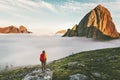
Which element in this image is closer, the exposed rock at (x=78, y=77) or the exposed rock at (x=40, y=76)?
the exposed rock at (x=40, y=76)

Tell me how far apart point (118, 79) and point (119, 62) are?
2488 centimetres

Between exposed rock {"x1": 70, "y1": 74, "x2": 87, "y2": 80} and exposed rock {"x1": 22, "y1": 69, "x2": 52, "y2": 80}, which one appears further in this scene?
exposed rock {"x1": 70, "y1": 74, "x2": 87, "y2": 80}

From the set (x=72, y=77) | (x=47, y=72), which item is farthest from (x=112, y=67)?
(x=47, y=72)

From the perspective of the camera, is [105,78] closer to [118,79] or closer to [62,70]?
[118,79]

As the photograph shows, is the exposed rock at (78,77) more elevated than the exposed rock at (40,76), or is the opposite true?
the exposed rock at (40,76)

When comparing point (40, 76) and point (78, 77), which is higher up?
point (40, 76)

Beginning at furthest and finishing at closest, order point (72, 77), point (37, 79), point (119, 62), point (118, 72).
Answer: point (119, 62) < point (118, 72) < point (72, 77) < point (37, 79)

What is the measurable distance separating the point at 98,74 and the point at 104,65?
50.1ft

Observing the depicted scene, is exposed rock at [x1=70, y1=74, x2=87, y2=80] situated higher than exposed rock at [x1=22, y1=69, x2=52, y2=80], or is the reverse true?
exposed rock at [x1=22, y1=69, x2=52, y2=80]

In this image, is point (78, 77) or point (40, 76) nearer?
point (40, 76)

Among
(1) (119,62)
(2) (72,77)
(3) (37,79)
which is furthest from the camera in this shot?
(1) (119,62)

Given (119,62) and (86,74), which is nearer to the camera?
(86,74)

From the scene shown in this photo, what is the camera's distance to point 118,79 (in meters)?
91.8

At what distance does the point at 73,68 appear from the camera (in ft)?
341
